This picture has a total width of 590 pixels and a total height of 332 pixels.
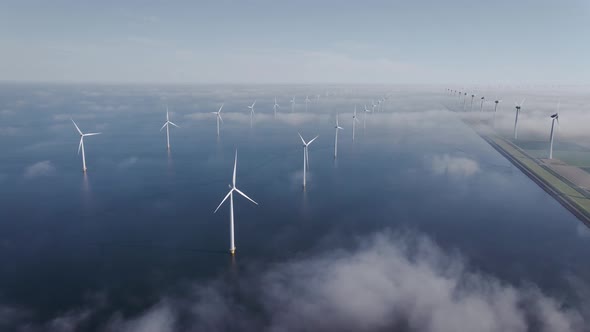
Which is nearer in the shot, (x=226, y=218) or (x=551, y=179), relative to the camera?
(x=226, y=218)

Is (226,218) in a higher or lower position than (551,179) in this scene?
lower

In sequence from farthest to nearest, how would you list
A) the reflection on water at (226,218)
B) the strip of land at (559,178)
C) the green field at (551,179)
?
1. the green field at (551,179)
2. the strip of land at (559,178)
3. the reflection on water at (226,218)

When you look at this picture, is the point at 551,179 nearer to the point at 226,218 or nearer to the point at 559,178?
the point at 559,178

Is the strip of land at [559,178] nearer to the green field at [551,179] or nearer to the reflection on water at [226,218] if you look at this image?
the green field at [551,179]

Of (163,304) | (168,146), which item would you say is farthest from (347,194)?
(168,146)

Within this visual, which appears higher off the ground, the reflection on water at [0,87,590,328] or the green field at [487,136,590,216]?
the green field at [487,136,590,216]

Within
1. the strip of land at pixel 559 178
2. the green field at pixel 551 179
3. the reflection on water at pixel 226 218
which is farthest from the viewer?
the green field at pixel 551 179

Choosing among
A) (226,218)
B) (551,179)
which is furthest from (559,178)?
(226,218)

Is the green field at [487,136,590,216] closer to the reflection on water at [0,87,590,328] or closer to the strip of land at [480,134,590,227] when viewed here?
the strip of land at [480,134,590,227]

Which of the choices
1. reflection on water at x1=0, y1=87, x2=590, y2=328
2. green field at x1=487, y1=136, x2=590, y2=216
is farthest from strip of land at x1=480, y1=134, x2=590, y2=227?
reflection on water at x1=0, y1=87, x2=590, y2=328

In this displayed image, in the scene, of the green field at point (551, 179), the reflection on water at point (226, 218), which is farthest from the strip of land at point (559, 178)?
the reflection on water at point (226, 218)

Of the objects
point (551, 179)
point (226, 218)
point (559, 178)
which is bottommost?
point (226, 218)

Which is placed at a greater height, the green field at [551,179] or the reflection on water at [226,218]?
the green field at [551,179]
